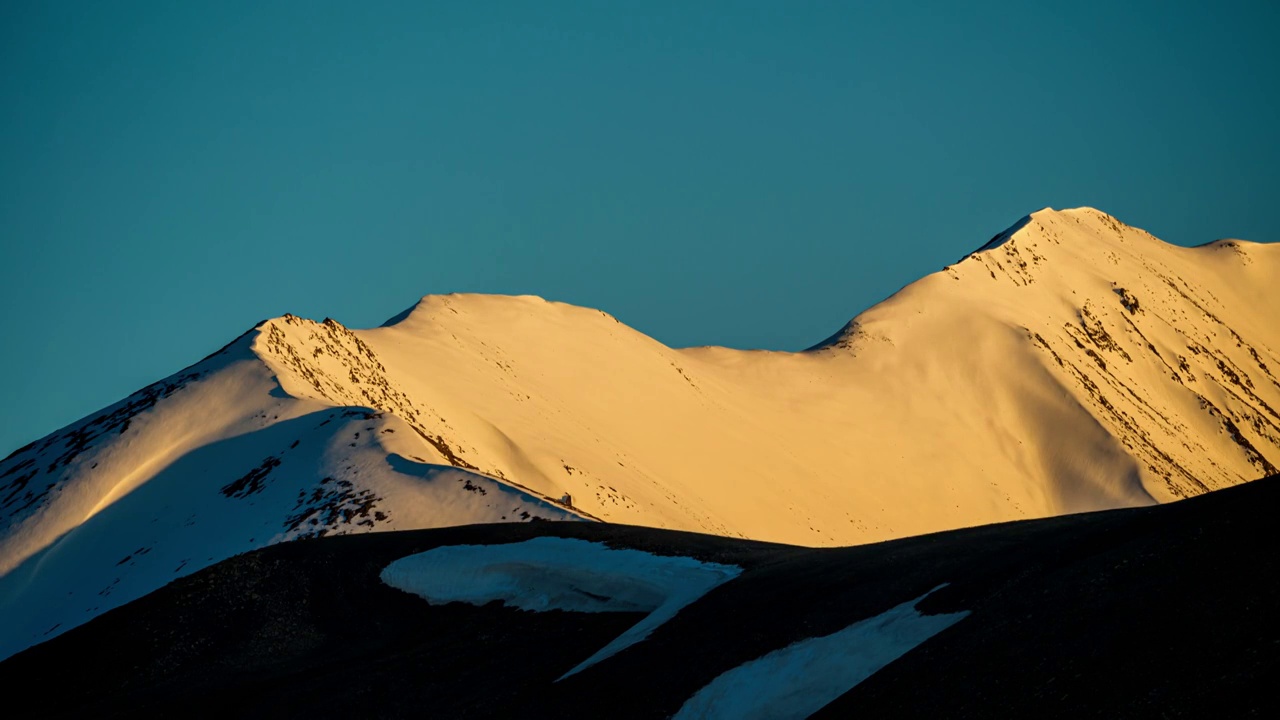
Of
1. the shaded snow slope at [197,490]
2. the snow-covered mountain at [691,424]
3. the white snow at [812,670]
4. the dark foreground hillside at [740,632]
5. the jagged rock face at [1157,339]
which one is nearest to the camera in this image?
the dark foreground hillside at [740,632]

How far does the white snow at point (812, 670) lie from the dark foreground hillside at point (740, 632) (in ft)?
1.16

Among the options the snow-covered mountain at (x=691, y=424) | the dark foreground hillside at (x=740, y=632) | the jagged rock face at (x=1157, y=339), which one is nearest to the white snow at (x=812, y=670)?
the dark foreground hillside at (x=740, y=632)

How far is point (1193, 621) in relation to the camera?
12.8 metres

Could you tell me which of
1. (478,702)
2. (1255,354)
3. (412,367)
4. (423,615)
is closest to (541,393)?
(412,367)

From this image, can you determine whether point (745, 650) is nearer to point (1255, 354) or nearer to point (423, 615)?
point (423, 615)

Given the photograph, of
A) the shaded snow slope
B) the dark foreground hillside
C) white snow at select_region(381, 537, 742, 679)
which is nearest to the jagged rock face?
the shaded snow slope

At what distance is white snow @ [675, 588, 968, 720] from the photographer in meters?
16.4

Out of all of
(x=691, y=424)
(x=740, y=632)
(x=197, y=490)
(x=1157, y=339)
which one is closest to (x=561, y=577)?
(x=740, y=632)

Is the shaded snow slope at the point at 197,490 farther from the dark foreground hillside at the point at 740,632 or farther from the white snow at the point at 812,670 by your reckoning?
the white snow at the point at 812,670

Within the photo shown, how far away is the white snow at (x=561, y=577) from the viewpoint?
965 inches

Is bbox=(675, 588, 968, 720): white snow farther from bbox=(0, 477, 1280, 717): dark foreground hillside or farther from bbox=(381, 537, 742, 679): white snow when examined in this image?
bbox=(381, 537, 742, 679): white snow

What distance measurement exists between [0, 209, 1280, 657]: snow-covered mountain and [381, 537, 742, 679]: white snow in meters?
7.64

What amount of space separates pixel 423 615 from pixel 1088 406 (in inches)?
4126

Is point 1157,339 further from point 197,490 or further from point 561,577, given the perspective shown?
point 561,577
